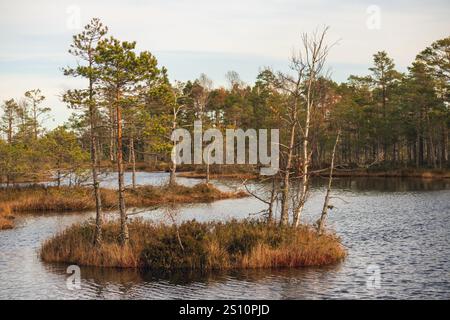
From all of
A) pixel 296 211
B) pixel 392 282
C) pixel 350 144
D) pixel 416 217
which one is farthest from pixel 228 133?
pixel 392 282

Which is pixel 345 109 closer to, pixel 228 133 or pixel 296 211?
pixel 228 133

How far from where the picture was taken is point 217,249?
81.0 ft

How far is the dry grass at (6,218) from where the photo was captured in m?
38.3

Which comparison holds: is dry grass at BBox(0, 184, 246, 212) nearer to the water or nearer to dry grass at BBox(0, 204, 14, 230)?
dry grass at BBox(0, 204, 14, 230)

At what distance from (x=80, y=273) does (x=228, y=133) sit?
5484 centimetres

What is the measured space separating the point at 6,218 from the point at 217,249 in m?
23.8

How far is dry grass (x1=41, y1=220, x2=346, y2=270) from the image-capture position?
24531 mm

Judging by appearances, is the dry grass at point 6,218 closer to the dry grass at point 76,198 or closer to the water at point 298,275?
the water at point 298,275

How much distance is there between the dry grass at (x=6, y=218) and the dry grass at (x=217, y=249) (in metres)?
14.1

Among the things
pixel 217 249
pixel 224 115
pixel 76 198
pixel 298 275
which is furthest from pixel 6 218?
pixel 224 115

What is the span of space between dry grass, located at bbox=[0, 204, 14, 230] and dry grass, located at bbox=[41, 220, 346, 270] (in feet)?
46.4

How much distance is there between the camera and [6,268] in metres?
25.5

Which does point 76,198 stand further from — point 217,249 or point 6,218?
point 217,249

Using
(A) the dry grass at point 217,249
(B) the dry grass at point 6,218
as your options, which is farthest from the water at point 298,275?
(B) the dry grass at point 6,218
